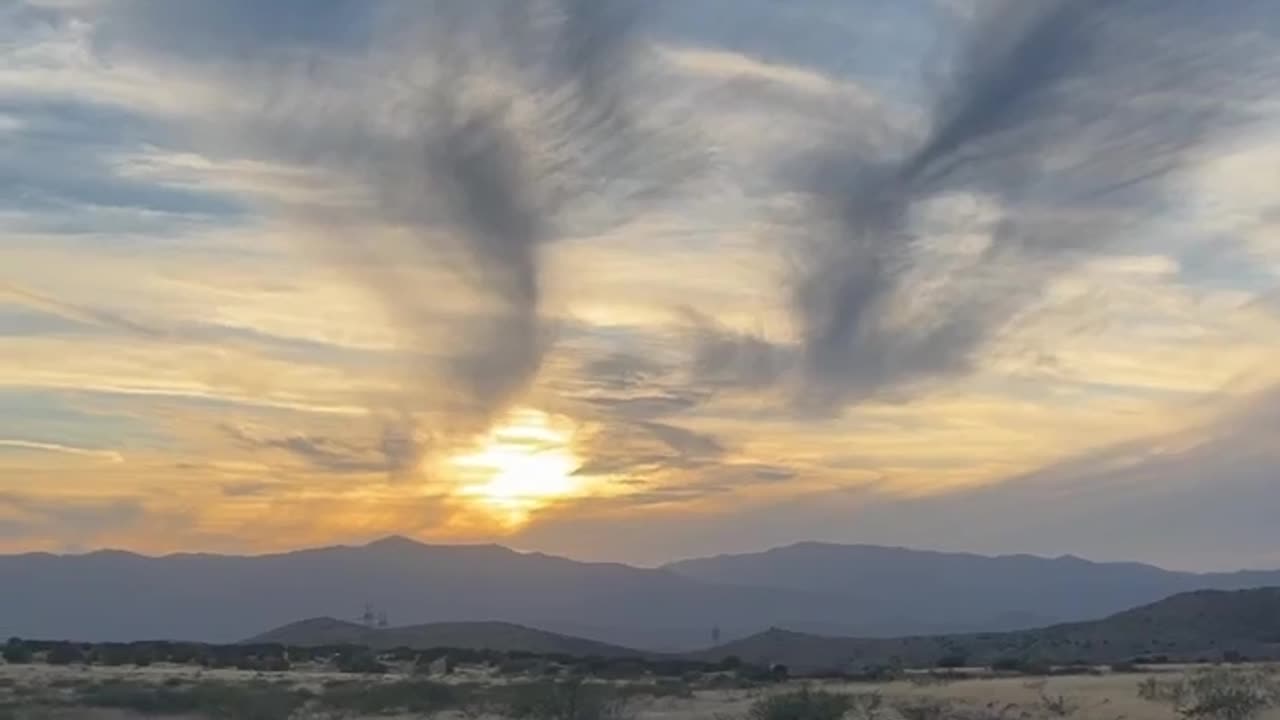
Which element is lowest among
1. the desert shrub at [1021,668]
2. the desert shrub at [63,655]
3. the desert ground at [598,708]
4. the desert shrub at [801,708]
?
the desert shrub at [801,708]

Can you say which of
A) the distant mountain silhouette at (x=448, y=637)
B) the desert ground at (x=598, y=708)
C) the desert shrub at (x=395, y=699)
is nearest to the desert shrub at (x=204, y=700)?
the desert ground at (x=598, y=708)

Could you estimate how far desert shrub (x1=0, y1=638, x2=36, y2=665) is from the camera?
7419 centimetres

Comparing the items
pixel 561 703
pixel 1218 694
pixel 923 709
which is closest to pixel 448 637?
pixel 923 709

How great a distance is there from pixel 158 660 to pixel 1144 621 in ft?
296

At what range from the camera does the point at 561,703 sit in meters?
47.2

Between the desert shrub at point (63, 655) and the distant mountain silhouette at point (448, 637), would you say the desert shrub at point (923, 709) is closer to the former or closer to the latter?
the desert shrub at point (63, 655)

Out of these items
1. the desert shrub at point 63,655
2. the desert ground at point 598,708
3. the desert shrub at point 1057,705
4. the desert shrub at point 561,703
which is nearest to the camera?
the desert shrub at point 561,703

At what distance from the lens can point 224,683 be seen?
2373 inches

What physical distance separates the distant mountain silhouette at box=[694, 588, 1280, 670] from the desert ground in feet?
149

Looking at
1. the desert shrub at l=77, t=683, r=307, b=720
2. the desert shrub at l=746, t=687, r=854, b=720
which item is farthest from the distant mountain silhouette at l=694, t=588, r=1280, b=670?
the desert shrub at l=77, t=683, r=307, b=720

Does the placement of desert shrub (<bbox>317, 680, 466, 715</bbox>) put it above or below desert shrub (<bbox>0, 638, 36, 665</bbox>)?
below

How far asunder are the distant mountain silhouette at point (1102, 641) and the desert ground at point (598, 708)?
149 feet

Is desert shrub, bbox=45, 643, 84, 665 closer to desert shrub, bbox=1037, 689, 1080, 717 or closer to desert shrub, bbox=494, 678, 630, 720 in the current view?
desert shrub, bbox=494, 678, 630, 720

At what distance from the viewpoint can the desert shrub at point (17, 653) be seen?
74.2 metres
